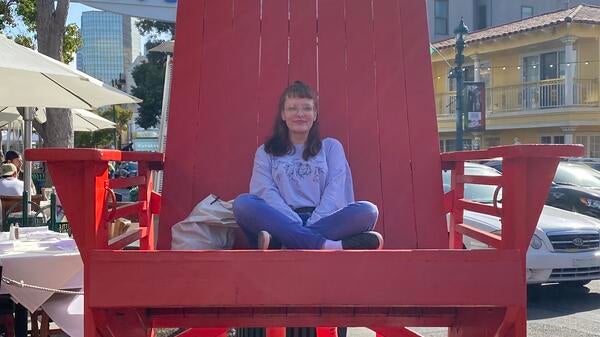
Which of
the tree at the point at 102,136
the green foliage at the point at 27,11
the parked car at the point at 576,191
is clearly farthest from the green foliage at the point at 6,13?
the tree at the point at 102,136

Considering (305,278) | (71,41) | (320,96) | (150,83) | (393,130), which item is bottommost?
(305,278)

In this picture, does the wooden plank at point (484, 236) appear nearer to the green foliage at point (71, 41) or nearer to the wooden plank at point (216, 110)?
the wooden plank at point (216, 110)

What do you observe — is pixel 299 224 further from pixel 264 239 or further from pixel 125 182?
pixel 125 182

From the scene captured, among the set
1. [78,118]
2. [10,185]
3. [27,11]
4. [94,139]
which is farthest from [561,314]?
[94,139]

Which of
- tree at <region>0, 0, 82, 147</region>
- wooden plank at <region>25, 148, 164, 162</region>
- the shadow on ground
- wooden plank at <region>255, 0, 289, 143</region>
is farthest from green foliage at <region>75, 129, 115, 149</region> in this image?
wooden plank at <region>25, 148, 164, 162</region>

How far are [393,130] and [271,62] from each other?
0.88 meters

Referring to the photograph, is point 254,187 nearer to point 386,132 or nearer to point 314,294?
point 386,132

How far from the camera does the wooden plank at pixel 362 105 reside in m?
3.89

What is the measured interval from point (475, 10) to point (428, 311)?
102ft

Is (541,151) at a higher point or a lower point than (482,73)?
lower

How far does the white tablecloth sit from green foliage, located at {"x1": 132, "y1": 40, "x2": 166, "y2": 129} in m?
26.3

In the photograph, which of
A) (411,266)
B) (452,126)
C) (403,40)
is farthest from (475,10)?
(411,266)

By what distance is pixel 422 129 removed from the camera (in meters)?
3.90

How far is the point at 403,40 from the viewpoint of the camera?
13.4 ft
